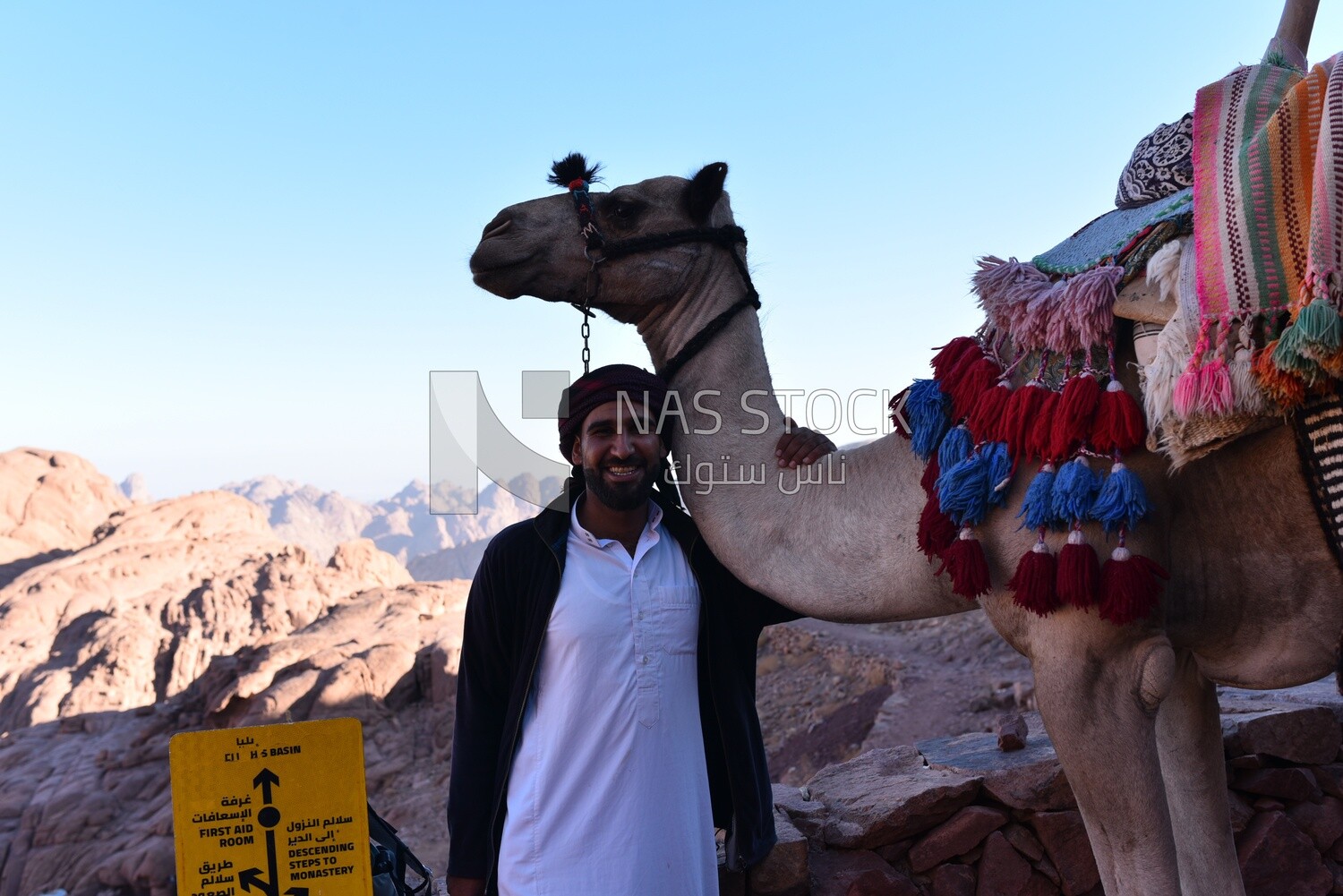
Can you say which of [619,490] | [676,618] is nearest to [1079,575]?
[676,618]

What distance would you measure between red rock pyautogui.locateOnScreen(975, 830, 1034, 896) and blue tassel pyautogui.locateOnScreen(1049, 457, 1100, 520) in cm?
193

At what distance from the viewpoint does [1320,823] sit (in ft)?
12.3

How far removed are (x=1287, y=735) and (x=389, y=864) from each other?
3.44 meters

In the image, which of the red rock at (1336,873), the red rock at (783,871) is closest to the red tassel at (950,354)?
the red rock at (783,871)

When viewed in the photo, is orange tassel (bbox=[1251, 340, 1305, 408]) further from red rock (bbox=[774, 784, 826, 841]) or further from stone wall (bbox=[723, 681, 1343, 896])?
red rock (bbox=[774, 784, 826, 841])

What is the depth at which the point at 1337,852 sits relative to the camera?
12.4 feet

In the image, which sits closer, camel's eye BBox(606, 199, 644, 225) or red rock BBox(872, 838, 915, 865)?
camel's eye BBox(606, 199, 644, 225)

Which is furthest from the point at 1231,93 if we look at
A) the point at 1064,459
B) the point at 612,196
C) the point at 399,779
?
the point at 399,779

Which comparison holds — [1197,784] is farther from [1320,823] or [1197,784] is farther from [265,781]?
[265,781]

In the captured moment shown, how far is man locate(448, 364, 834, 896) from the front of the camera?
93.6 inches

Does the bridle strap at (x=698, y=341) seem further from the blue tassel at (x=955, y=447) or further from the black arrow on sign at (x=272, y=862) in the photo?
the black arrow on sign at (x=272, y=862)

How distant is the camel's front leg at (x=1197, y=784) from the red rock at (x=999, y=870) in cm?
84

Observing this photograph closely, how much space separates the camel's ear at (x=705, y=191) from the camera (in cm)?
282

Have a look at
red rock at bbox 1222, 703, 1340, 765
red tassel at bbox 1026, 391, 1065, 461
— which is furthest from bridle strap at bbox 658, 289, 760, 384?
red rock at bbox 1222, 703, 1340, 765
